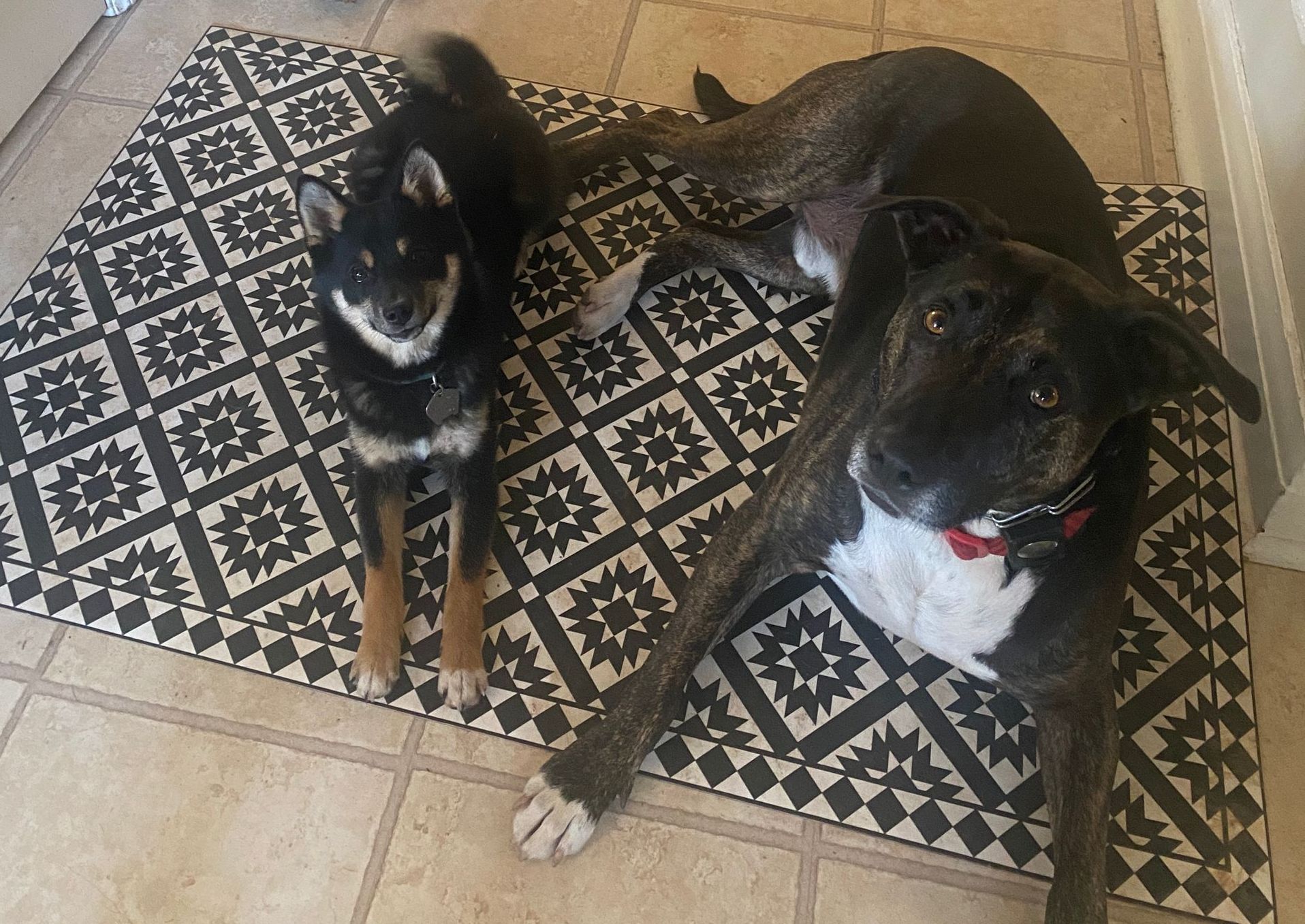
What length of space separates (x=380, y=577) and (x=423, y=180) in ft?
2.49

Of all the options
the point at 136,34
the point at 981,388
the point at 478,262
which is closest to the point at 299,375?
the point at 478,262

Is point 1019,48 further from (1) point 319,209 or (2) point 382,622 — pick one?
(2) point 382,622

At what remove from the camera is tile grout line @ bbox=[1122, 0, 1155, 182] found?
2682 millimetres

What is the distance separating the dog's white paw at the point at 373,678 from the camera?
72.6 inches

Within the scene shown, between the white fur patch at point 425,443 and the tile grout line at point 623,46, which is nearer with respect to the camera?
the white fur patch at point 425,443

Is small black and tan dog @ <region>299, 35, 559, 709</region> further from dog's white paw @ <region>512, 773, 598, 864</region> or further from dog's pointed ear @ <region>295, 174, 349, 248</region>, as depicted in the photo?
dog's white paw @ <region>512, 773, 598, 864</region>

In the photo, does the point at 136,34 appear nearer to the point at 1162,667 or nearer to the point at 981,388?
the point at 981,388

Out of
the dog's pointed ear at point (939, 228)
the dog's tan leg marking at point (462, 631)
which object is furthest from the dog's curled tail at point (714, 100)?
the dog's tan leg marking at point (462, 631)

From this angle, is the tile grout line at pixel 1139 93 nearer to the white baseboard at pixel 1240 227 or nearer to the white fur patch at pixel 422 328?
the white baseboard at pixel 1240 227

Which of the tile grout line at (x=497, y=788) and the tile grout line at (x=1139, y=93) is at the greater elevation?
the tile grout line at (x=1139, y=93)

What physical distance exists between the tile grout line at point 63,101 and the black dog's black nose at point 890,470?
238cm

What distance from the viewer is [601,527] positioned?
208 centimetres

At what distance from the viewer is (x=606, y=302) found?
2283 millimetres

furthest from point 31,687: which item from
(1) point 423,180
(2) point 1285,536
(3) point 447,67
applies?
(2) point 1285,536
